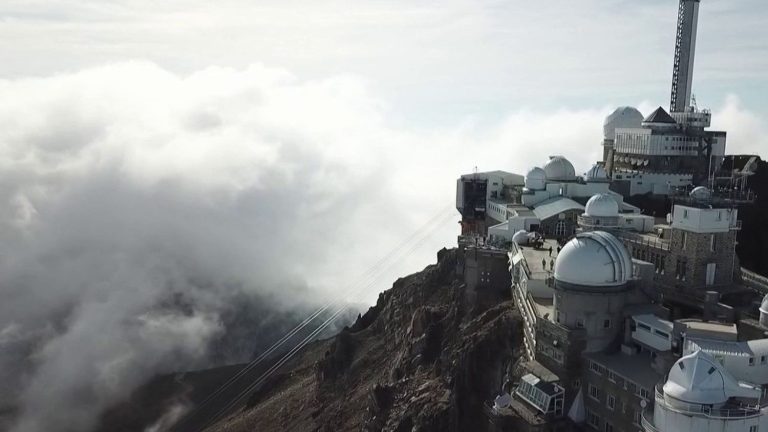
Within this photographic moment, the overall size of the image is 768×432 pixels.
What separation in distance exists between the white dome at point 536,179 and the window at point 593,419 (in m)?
38.2

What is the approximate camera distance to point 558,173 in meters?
76.8

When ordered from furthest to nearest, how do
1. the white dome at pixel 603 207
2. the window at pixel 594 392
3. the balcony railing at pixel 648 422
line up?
the white dome at pixel 603 207 → the window at pixel 594 392 → the balcony railing at pixel 648 422

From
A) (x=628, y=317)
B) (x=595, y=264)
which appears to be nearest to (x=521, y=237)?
(x=595, y=264)

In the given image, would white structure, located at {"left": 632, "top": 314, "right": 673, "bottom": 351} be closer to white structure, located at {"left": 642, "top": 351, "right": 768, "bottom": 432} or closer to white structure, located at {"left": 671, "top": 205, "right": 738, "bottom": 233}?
white structure, located at {"left": 642, "top": 351, "right": 768, "bottom": 432}

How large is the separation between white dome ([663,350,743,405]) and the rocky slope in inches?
727

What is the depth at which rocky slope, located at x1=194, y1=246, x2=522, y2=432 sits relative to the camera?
5044 centimetres

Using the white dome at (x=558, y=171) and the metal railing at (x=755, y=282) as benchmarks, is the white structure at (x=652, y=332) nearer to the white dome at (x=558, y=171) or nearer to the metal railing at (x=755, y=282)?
the metal railing at (x=755, y=282)

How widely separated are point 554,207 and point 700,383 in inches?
1518

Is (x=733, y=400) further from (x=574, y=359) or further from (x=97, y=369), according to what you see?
(x=97, y=369)

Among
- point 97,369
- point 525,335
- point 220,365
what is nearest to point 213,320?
point 220,365

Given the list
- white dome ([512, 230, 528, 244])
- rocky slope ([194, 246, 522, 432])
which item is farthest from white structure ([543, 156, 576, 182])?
white dome ([512, 230, 528, 244])

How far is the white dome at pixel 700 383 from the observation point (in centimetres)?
3028

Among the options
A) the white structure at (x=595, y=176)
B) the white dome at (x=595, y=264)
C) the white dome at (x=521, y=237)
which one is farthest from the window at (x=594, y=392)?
the white structure at (x=595, y=176)

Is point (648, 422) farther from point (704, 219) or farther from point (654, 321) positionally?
point (704, 219)
